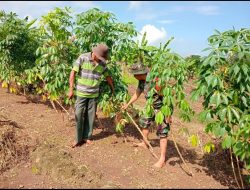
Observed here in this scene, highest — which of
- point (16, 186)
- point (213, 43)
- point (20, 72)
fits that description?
point (213, 43)

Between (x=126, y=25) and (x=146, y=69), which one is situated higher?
(x=126, y=25)

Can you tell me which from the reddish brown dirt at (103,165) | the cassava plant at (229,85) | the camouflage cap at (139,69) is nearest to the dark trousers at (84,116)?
the reddish brown dirt at (103,165)

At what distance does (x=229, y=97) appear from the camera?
3859 millimetres

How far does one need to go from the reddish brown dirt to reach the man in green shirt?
256mm

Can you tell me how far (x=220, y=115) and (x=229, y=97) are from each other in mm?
226

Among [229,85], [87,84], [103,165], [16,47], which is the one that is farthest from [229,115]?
[16,47]

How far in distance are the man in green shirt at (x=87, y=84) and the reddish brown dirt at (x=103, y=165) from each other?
26 centimetres

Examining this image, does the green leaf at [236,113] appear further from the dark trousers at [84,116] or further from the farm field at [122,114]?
the dark trousers at [84,116]

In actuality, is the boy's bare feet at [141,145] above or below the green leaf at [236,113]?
below

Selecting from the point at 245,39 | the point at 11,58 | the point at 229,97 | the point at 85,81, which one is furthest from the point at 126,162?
the point at 11,58

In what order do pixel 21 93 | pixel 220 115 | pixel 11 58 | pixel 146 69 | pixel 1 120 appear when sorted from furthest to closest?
pixel 21 93 → pixel 11 58 → pixel 1 120 → pixel 146 69 → pixel 220 115

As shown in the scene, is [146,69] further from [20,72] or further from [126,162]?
[20,72]

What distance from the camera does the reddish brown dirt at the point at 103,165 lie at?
13.6 feet

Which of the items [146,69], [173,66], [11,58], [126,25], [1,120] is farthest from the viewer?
[11,58]
